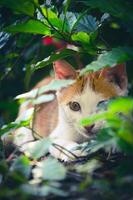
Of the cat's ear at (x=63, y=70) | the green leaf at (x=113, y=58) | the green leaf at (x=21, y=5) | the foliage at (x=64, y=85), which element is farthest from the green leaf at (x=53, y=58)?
the cat's ear at (x=63, y=70)

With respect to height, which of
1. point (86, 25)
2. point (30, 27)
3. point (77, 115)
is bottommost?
point (77, 115)

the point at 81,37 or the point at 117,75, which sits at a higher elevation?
the point at 81,37

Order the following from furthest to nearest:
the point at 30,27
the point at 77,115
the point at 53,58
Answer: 1. the point at 77,115
2. the point at 53,58
3. the point at 30,27

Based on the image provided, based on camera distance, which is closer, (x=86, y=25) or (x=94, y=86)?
(x=86, y=25)

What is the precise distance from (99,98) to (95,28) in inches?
30.0

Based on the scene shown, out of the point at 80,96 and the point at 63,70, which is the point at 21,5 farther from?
the point at 80,96

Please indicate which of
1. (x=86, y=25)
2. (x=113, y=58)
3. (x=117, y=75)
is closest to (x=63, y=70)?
(x=117, y=75)

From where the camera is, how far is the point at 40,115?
4254 millimetres

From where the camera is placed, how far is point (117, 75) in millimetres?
3449

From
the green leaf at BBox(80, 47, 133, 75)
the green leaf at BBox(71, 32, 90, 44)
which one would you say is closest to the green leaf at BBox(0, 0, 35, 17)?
the green leaf at BBox(71, 32, 90, 44)

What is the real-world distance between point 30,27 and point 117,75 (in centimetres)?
93

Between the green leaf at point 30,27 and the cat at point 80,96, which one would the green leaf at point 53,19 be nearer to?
the green leaf at point 30,27

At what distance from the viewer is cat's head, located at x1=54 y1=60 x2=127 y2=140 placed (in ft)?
11.4

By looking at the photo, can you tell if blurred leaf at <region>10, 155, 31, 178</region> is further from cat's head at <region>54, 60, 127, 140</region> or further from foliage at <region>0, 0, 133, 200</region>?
cat's head at <region>54, 60, 127, 140</region>
